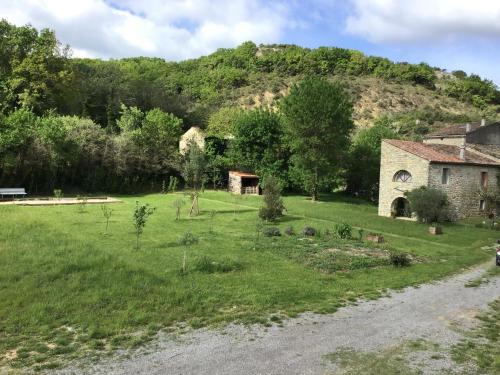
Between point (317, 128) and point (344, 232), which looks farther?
point (317, 128)

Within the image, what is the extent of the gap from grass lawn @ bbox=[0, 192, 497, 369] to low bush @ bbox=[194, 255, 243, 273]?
0.13ft

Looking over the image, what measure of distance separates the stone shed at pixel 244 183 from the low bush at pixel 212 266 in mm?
28563

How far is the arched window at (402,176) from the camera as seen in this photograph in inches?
1221

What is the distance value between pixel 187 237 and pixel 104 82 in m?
50.5

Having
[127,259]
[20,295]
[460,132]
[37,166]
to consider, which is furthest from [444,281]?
[37,166]

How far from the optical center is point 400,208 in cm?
3325

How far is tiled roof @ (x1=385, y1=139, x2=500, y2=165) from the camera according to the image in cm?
Result: 3020

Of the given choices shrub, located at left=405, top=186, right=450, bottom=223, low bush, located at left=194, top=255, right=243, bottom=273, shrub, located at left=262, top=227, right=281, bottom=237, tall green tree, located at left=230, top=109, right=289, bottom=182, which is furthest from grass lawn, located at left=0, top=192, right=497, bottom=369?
tall green tree, located at left=230, top=109, right=289, bottom=182

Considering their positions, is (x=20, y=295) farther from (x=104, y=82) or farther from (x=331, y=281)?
(x=104, y=82)

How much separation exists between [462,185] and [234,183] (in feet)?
71.2

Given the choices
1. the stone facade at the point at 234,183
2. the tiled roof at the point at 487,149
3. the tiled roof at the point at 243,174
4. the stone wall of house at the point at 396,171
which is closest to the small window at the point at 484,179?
the tiled roof at the point at 487,149

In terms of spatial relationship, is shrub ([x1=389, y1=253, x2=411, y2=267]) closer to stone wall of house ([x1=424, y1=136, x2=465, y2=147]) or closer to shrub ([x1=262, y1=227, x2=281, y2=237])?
shrub ([x1=262, y1=227, x2=281, y2=237])

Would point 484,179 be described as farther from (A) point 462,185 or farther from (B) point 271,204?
(B) point 271,204

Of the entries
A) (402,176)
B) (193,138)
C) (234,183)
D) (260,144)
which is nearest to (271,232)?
(402,176)
